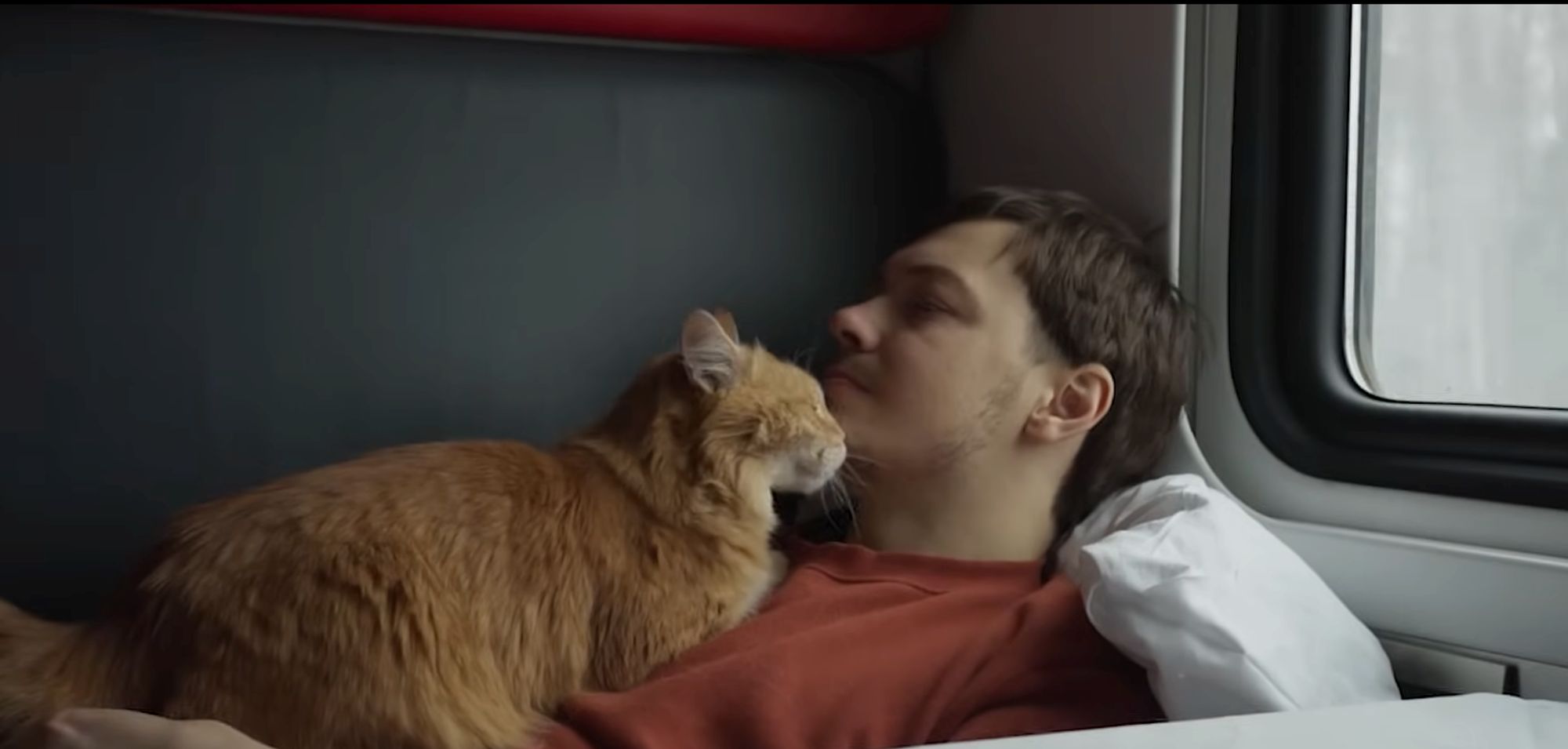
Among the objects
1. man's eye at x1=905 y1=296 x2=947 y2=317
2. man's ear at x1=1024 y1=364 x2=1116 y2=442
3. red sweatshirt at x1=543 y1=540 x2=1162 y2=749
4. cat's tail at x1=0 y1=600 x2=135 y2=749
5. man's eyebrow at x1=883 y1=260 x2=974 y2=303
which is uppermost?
man's eyebrow at x1=883 y1=260 x2=974 y2=303

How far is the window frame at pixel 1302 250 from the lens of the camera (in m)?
1.34

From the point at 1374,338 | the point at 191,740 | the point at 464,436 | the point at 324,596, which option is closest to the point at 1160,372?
the point at 1374,338

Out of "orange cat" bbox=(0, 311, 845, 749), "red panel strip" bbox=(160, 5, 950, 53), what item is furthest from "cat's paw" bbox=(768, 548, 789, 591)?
"red panel strip" bbox=(160, 5, 950, 53)

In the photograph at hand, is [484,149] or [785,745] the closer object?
[785,745]

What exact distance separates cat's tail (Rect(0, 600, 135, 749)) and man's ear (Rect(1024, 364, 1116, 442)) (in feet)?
2.71

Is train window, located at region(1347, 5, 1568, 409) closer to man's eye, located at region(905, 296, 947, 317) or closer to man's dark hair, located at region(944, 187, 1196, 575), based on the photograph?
man's dark hair, located at region(944, 187, 1196, 575)

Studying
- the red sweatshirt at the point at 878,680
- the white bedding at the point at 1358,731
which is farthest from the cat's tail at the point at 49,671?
the white bedding at the point at 1358,731

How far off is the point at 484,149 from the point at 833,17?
0.45 meters

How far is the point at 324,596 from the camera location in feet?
3.22

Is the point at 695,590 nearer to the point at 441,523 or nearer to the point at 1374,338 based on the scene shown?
the point at 441,523

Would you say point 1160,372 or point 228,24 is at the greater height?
point 228,24

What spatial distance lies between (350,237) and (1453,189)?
1.14 m

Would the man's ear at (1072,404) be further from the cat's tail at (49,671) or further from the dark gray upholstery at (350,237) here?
the cat's tail at (49,671)

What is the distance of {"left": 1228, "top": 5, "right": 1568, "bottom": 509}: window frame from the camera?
1.34 meters
